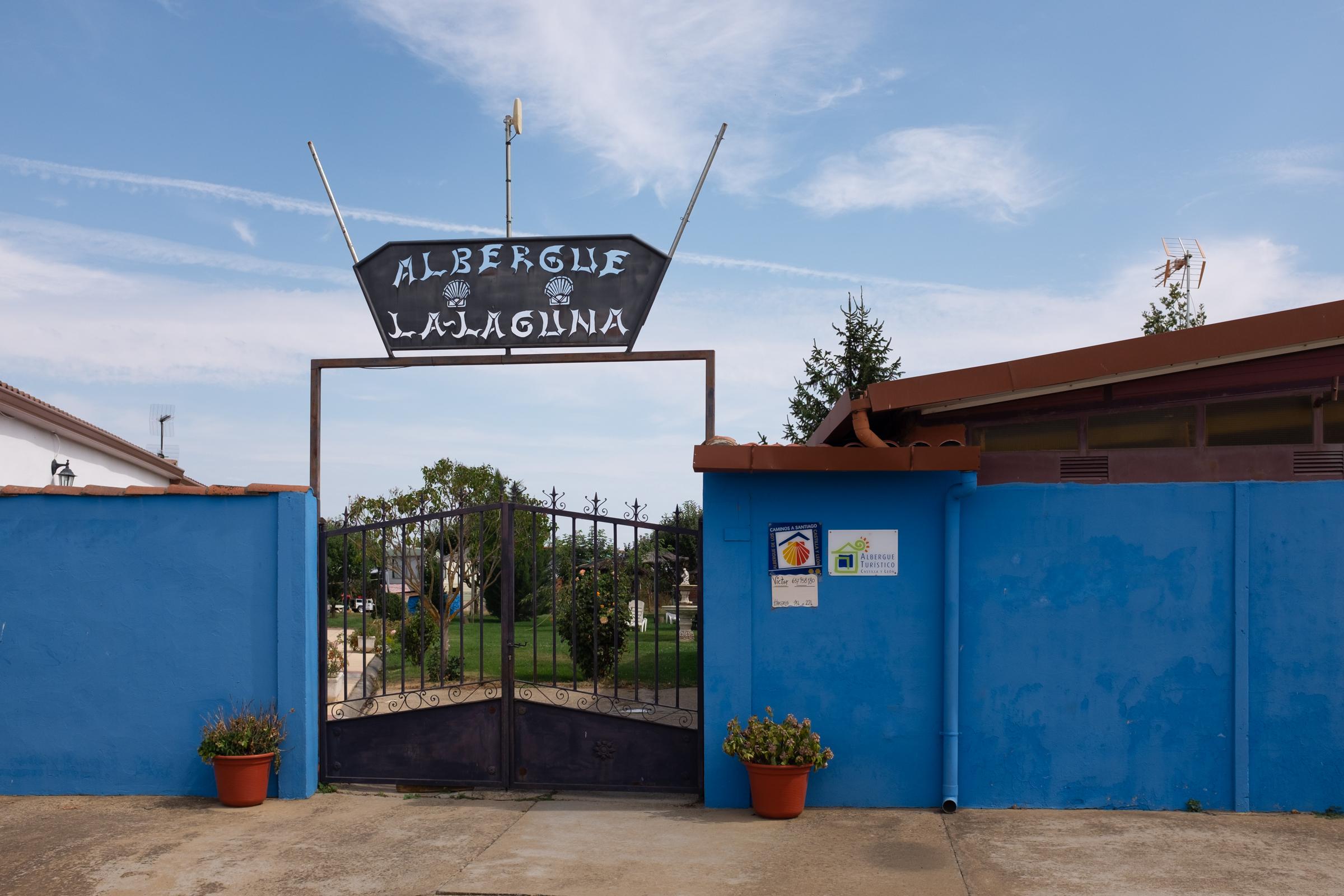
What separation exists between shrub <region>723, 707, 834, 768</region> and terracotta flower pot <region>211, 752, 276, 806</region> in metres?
3.48

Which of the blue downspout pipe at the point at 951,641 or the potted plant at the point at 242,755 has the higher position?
the blue downspout pipe at the point at 951,641

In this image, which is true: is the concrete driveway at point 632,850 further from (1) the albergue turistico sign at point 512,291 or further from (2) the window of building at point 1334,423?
(1) the albergue turistico sign at point 512,291

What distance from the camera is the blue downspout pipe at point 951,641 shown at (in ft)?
23.4

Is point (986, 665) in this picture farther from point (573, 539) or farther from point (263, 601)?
point (263, 601)

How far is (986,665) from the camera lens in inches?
284

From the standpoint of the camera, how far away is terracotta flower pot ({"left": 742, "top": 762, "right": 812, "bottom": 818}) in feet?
22.9

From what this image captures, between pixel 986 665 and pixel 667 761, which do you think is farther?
pixel 667 761

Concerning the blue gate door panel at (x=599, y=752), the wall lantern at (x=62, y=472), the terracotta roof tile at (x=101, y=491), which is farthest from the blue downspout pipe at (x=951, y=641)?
the wall lantern at (x=62, y=472)

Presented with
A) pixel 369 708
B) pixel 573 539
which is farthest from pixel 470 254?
pixel 369 708

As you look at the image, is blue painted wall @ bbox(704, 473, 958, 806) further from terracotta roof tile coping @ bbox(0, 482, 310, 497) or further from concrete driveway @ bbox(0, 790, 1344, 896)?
terracotta roof tile coping @ bbox(0, 482, 310, 497)

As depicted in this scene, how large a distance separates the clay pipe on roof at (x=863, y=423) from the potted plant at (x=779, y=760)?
6.56 ft

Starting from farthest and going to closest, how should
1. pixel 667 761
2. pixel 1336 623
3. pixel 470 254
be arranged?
pixel 470 254 < pixel 667 761 < pixel 1336 623

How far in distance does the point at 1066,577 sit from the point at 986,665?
84 centimetres

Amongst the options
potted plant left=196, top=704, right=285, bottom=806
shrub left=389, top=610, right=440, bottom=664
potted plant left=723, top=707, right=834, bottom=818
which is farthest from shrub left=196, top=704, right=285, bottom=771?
shrub left=389, top=610, right=440, bottom=664
